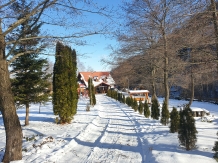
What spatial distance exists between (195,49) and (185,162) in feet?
14.0

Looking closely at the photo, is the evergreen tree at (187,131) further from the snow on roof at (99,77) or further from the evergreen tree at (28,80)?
the snow on roof at (99,77)

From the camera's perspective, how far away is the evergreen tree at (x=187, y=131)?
5.01 meters

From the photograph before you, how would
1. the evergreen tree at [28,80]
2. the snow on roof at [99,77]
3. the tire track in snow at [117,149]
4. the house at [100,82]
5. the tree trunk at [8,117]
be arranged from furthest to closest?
1. the snow on roof at [99,77]
2. the house at [100,82]
3. the evergreen tree at [28,80]
4. the tire track in snow at [117,149]
5. the tree trunk at [8,117]

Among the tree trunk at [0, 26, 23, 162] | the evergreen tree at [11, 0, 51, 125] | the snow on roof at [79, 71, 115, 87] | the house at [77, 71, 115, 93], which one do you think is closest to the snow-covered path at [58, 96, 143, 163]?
the tree trunk at [0, 26, 23, 162]

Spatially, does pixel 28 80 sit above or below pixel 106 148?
above

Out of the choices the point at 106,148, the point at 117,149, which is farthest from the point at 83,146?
the point at 117,149

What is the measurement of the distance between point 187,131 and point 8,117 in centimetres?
440

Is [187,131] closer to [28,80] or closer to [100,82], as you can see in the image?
[28,80]

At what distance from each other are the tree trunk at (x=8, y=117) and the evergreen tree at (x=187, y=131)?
4056 mm

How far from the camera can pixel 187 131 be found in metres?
5.13

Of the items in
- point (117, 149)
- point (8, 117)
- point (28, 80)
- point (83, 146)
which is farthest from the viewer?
point (28, 80)

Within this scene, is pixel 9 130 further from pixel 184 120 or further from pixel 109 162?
pixel 184 120

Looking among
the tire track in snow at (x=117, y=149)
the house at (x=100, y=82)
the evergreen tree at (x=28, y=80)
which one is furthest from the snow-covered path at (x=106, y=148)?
the house at (x=100, y=82)

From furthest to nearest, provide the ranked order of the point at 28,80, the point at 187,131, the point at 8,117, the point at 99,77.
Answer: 1. the point at 99,77
2. the point at 28,80
3. the point at 187,131
4. the point at 8,117
